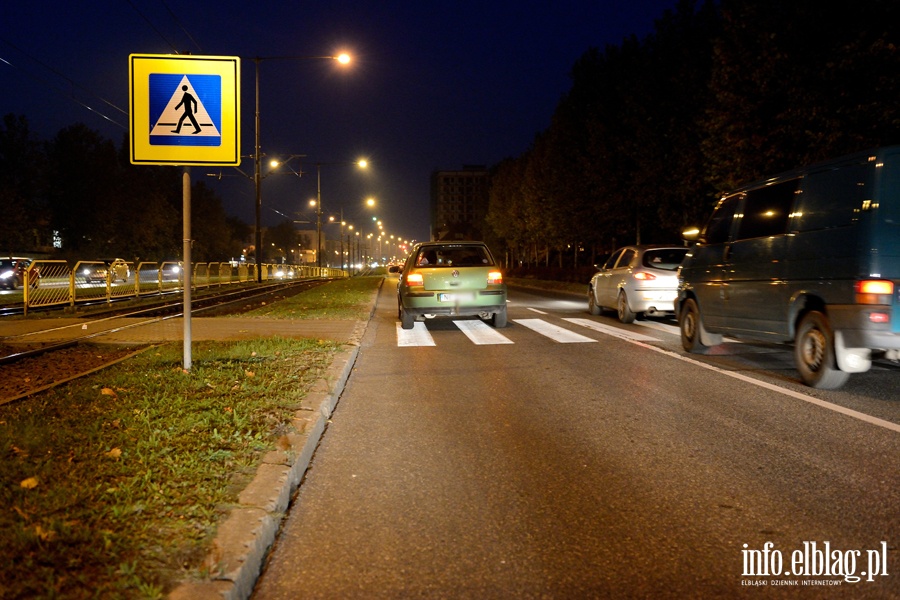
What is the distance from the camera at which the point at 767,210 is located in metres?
8.37

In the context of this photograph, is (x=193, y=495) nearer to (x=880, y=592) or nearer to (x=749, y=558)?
(x=749, y=558)

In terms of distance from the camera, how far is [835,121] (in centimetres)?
1533

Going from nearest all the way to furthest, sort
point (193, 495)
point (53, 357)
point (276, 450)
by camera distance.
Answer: point (193, 495)
point (276, 450)
point (53, 357)

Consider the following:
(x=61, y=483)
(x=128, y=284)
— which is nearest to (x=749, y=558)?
(x=61, y=483)

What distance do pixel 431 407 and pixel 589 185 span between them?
30.0 m

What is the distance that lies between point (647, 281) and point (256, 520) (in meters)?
11.6

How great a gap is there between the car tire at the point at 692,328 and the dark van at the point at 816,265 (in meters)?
0.28

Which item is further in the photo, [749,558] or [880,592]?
[749,558]

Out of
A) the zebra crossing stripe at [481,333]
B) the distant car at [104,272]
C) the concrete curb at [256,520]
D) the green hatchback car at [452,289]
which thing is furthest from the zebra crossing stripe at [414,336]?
the distant car at [104,272]

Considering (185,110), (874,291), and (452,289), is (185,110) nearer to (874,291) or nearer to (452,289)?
(452,289)

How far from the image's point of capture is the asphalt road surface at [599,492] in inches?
129

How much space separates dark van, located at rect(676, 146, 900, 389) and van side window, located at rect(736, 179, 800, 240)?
0.01 meters

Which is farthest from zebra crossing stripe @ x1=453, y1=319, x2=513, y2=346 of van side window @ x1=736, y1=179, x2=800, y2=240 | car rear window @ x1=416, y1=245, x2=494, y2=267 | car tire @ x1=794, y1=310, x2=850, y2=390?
car tire @ x1=794, y1=310, x2=850, y2=390

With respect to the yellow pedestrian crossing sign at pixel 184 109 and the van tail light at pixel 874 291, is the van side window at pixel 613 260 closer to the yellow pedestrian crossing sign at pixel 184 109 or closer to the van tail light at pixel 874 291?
the van tail light at pixel 874 291
